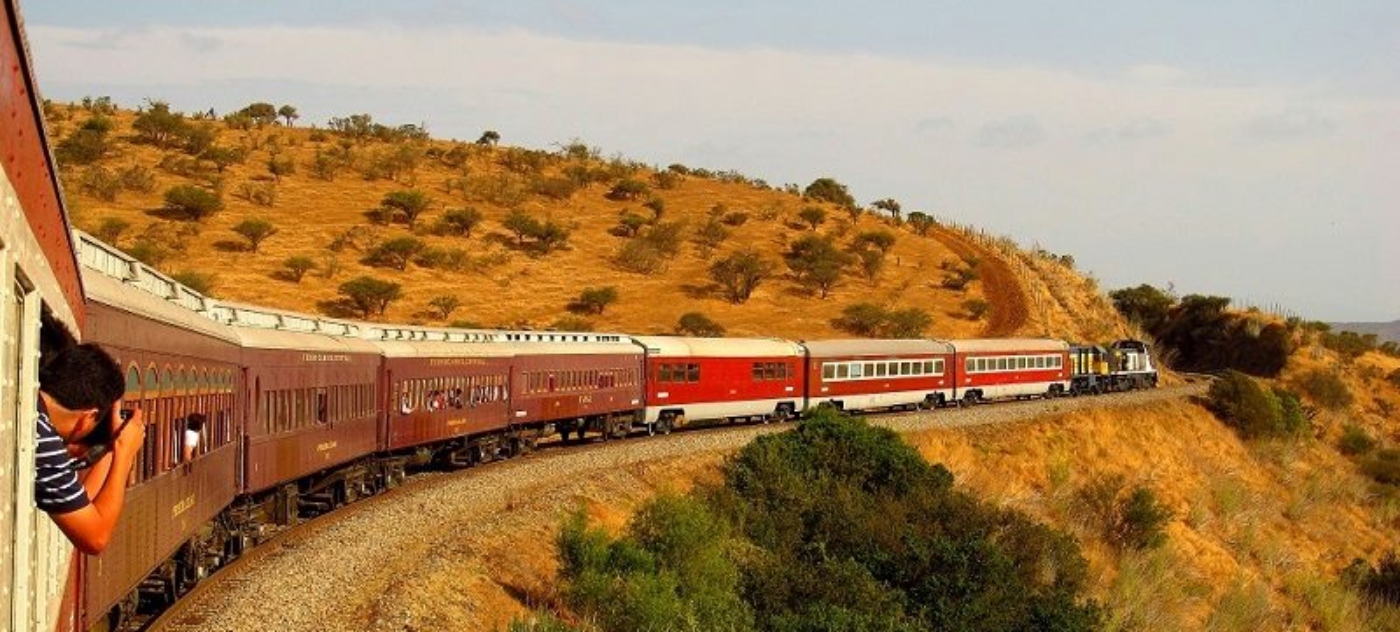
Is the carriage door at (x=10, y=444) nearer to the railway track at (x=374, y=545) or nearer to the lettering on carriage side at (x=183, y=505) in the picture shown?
the lettering on carriage side at (x=183, y=505)

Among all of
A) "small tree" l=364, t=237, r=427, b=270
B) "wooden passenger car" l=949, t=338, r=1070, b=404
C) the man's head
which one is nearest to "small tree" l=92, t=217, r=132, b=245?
"small tree" l=364, t=237, r=427, b=270

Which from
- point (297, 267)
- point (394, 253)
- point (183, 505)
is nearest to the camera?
point (183, 505)

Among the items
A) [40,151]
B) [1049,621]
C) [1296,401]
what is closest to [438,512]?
[1049,621]

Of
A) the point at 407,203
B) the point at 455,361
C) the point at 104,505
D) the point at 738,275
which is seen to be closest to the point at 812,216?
the point at 738,275

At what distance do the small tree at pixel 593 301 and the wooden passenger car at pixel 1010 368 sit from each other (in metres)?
20.8

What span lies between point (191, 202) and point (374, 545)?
55.9 metres

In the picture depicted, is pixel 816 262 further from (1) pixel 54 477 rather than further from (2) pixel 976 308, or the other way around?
(1) pixel 54 477

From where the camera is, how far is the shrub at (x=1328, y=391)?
74375 millimetres

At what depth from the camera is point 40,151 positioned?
4879 millimetres

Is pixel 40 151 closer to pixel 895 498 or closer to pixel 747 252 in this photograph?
pixel 895 498

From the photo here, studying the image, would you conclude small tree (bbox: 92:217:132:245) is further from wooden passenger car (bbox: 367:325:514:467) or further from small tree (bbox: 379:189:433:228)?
wooden passenger car (bbox: 367:325:514:467)

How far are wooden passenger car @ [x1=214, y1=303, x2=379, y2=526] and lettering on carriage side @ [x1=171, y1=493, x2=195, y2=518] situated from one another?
3.89m

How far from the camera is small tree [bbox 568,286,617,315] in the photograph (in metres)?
69.9

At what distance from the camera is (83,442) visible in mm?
4609
